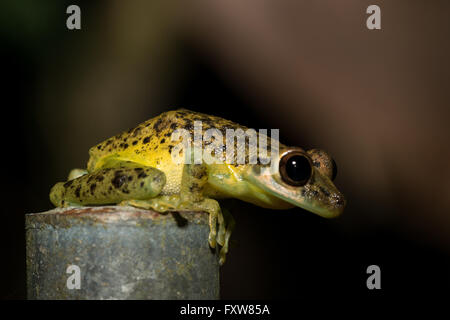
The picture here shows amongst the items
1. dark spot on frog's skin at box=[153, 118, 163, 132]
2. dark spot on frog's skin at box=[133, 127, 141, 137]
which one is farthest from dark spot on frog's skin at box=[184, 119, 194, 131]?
dark spot on frog's skin at box=[133, 127, 141, 137]

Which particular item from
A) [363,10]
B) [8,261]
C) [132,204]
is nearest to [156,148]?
[132,204]

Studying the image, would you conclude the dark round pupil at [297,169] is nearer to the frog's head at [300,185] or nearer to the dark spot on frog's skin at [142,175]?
the frog's head at [300,185]

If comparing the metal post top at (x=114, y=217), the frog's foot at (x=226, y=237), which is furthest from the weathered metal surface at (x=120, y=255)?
the frog's foot at (x=226, y=237)

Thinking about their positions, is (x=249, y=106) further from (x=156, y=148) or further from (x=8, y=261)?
(x=8, y=261)

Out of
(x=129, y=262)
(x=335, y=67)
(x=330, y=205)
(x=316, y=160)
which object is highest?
(x=335, y=67)

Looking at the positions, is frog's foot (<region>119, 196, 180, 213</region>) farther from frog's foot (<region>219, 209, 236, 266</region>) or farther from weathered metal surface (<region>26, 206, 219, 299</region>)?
frog's foot (<region>219, 209, 236, 266</region>)

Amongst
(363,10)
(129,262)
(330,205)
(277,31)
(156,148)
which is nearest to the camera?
(129,262)

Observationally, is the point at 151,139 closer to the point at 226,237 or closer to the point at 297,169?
the point at 226,237
